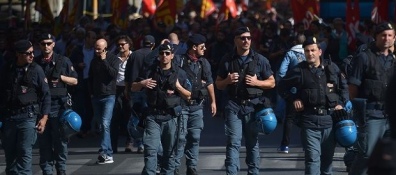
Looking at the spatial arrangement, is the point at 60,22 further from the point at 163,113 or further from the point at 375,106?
the point at 375,106

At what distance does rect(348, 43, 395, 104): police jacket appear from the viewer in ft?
34.7

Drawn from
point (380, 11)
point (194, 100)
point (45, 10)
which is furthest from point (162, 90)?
point (45, 10)

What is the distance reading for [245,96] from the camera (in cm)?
1238

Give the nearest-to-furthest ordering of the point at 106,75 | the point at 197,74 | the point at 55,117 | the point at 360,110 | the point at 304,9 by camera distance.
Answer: the point at 360,110 → the point at 55,117 → the point at 197,74 → the point at 106,75 → the point at 304,9

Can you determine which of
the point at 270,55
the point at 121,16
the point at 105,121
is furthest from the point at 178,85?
the point at 121,16

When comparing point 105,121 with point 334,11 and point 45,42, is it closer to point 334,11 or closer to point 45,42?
point 45,42

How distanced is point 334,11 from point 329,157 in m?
23.8

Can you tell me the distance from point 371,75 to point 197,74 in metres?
3.26

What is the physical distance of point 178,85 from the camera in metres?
11.9

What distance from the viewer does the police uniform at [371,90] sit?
10531 millimetres

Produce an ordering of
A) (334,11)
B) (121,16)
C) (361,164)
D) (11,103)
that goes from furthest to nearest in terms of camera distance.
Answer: (334,11), (121,16), (11,103), (361,164)

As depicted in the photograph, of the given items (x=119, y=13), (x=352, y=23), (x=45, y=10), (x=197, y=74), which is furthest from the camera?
(x=119, y=13)

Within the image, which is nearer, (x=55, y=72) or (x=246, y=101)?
(x=246, y=101)

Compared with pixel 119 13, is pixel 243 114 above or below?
below
